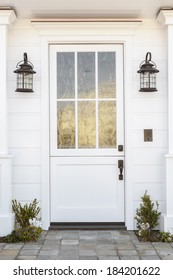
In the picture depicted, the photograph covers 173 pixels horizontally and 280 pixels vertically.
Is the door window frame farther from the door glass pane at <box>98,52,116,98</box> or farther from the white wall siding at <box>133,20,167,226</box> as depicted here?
the white wall siding at <box>133,20,167,226</box>

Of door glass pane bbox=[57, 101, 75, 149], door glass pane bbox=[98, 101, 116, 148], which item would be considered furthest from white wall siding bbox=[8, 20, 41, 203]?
door glass pane bbox=[98, 101, 116, 148]

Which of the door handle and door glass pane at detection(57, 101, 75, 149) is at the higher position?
door glass pane at detection(57, 101, 75, 149)

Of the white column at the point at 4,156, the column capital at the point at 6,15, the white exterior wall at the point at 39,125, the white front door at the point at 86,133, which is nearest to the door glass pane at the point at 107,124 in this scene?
the white front door at the point at 86,133

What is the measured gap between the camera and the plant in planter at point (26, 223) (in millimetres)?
4305

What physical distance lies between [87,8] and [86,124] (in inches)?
52.7

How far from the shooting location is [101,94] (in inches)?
191

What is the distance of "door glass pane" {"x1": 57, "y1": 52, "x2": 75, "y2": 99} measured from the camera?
15.9 feet

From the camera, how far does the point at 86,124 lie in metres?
4.86

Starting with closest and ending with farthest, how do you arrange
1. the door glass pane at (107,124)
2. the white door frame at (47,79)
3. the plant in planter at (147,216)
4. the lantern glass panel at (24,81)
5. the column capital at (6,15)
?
the column capital at (6,15)
the plant in planter at (147,216)
the lantern glass panel at (24,81)
the white door frame at (47,79)
the door glass pane at (107,124)

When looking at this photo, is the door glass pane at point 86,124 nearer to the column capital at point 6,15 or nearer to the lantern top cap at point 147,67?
the lantern top cap at point 147,67

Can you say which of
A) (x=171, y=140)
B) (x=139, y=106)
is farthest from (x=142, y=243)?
(x=139, y=106)

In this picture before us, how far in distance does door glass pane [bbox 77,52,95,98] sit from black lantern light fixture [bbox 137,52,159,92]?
0.59 metres

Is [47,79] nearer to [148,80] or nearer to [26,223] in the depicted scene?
[148,80]

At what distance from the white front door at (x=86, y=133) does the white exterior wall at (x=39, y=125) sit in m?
0.17
